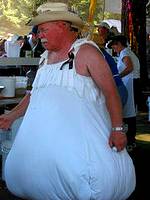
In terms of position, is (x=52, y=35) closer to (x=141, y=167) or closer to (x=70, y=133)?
(x=70, y=133)

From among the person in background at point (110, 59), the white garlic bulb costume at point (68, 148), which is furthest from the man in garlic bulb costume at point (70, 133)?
the person in background at point (110, 59)

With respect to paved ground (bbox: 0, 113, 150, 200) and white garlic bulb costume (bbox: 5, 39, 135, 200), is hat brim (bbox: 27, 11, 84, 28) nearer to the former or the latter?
white garlic bulb costume (bbox: 5, 39, 135, 200)

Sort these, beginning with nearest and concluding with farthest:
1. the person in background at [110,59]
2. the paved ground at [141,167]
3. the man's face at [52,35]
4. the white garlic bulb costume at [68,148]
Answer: the white garlic bulb costume at [68,148] → the man's face at [52,35] → the paved ground at [141,167] → the person in background at [110,59]

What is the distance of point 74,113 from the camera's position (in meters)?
2.42

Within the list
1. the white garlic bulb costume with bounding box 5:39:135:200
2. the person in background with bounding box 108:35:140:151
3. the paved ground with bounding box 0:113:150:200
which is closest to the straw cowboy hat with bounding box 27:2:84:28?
the white garlic bulb costume with bounding box 5:39:135:200

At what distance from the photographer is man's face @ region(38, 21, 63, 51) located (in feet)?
8.45

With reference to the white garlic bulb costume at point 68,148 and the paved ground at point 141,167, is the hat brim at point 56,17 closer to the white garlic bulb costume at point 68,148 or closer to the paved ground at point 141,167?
the white garlic bulb costume at point 68,148

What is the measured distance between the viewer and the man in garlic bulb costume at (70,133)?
237 centimetres

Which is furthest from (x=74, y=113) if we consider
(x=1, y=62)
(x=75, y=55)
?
(x=1, y=62)

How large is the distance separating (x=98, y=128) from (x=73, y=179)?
0.98ft

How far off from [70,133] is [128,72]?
13.3ft

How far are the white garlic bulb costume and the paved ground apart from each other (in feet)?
6.29

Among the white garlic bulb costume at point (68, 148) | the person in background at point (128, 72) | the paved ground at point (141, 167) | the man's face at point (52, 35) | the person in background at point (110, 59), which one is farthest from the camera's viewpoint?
the person in background at point (128, 72)

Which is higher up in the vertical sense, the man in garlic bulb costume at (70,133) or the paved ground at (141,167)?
the man in garlic bulb costume at (70,133)
